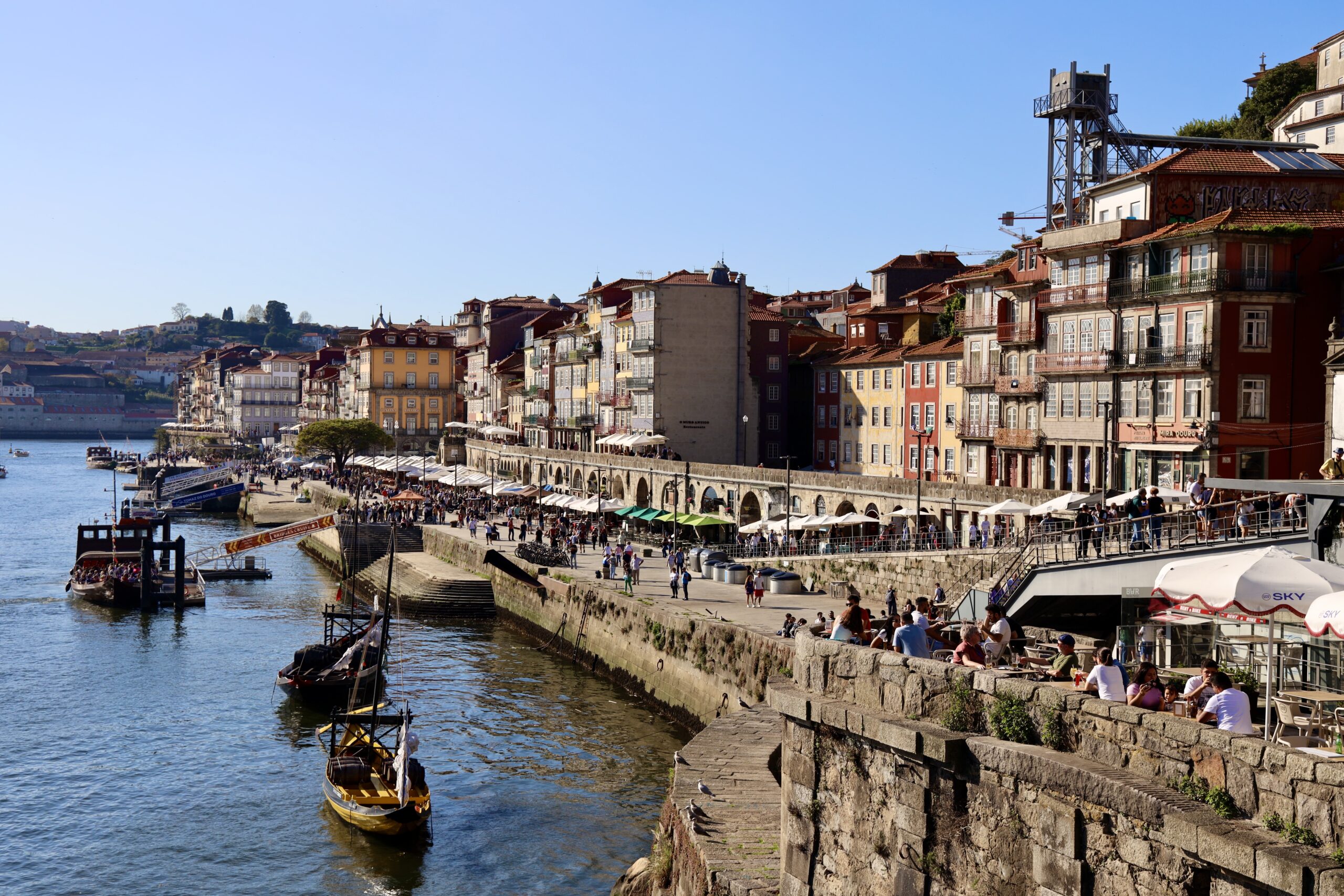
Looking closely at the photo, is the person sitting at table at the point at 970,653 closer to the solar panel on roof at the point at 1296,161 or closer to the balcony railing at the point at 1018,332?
the solar panel on roof at the point at 1296,161

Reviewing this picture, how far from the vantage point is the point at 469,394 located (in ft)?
440

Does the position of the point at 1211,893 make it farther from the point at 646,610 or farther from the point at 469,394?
the point at 469,394

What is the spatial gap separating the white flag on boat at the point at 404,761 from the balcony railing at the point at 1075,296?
26752 mm

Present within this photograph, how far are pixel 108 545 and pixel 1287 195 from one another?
56.4m

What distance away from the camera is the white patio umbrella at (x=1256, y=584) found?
13984 mm

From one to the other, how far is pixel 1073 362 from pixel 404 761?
27.9 m

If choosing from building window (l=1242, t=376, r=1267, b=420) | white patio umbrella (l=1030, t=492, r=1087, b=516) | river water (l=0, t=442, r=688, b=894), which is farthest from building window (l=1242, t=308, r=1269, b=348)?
river water (l=0, t=442, r=688, b=894)

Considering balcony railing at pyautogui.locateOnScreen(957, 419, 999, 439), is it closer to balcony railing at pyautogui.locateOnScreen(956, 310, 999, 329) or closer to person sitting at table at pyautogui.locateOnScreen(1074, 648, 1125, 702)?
balcony railing at pyautogui.locateOnScreen(956, 310, 999, 329)

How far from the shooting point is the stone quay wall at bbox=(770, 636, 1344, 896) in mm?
9320

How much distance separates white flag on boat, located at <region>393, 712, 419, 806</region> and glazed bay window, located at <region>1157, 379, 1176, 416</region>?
2464 cm

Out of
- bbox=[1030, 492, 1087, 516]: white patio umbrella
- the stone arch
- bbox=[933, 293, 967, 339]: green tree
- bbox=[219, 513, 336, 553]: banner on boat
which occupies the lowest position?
bbox=[219, 513, 336, 553]: banner on boat

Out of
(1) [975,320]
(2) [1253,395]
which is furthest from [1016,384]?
(2) [1253,395]

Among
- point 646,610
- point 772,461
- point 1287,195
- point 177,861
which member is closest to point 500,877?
point 177,861

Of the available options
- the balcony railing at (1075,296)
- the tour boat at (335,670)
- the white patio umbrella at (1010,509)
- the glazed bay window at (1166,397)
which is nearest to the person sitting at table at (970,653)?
the white patio umbrella at (1010,509)
